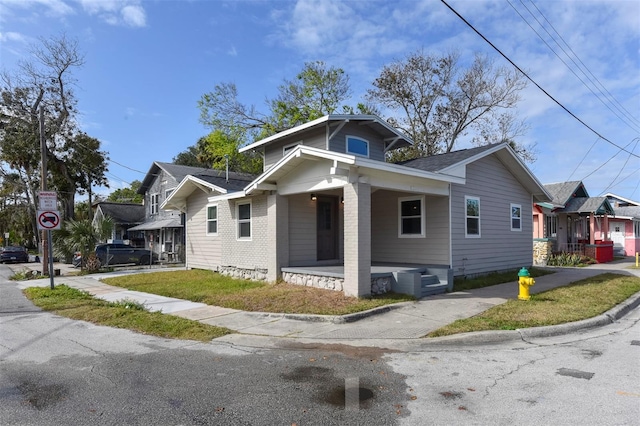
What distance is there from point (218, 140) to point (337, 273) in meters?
22.7

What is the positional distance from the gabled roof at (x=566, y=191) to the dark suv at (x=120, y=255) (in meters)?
23.6

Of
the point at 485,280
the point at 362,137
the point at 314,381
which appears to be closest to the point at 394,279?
the point at 485,280

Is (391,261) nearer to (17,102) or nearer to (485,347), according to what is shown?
(485,347)

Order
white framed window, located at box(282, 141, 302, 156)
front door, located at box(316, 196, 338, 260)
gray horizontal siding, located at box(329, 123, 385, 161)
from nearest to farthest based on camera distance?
1. front door, located at box(316, 196, 338, 260)
2. gray horizontal siding, located at box(329, 123, 385, 161)
3. white framed window, located at box(282, 141, 302, 156)

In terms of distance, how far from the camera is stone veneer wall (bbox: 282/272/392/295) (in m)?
10.2

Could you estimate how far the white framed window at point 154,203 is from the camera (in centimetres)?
3397

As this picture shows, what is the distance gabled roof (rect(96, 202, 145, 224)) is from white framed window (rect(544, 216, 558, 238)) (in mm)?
32723

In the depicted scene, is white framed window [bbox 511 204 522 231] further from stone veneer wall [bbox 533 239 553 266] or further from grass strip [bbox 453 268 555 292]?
stone veneer wall [bbox 533 239 553 266]

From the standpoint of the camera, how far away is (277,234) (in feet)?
39.9

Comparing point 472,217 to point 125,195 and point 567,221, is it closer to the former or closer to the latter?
point 567,221

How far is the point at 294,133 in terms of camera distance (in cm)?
1602

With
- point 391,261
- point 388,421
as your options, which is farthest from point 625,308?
point 388,421

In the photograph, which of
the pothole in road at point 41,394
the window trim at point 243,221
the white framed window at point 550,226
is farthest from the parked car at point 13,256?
the white framed window at point 550,226

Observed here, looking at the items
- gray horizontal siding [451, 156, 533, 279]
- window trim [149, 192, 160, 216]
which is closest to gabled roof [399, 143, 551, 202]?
gray horizontal siding [451, 156, 533, 279]
